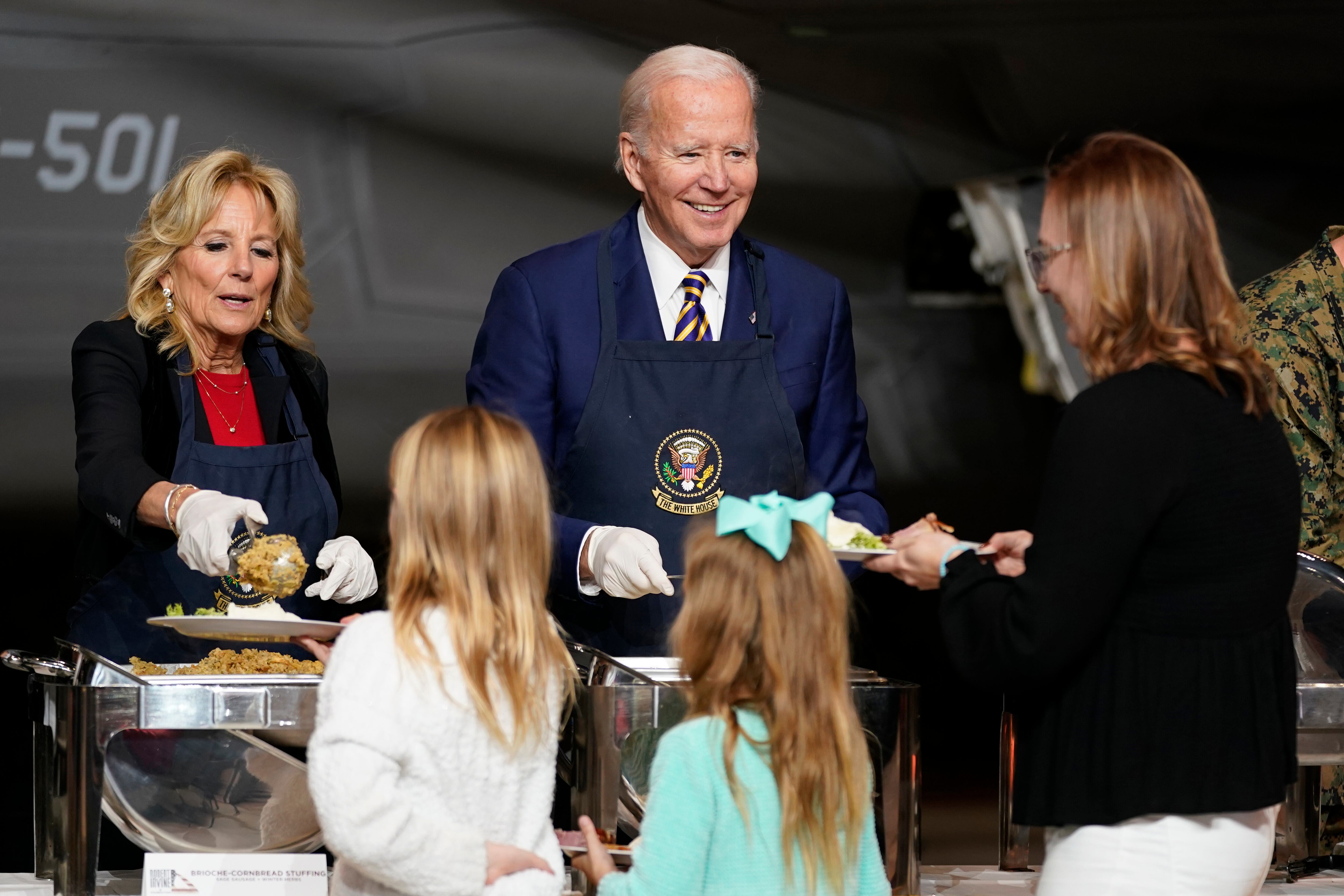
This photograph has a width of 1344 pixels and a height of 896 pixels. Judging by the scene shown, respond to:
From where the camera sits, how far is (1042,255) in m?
1.47

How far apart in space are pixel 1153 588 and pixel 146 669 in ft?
4.11

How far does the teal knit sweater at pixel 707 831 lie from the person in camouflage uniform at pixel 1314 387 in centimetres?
133

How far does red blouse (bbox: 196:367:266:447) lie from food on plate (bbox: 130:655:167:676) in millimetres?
419

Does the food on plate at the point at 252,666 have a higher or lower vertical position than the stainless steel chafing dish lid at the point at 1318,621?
lower

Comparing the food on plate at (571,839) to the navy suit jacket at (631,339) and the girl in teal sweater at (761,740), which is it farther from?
the navy suit jacket at (631,339)

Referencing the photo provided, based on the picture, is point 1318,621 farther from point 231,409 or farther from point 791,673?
point 231,409

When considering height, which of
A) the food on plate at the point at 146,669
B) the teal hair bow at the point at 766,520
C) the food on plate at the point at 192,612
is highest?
the teal hair bow at the point at 766,520

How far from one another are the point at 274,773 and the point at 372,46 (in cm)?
205

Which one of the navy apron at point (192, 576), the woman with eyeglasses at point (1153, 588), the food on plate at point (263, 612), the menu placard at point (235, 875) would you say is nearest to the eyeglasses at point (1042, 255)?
the woman with eyeglasses at point (1153, 588)

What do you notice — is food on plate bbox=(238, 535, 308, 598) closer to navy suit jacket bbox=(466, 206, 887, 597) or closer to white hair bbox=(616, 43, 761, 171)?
navy suit jacket bbox=(466, 206, 887, 597)

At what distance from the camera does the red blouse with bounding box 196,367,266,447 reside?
229 centimetres

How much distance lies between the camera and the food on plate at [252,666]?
6.02 feet

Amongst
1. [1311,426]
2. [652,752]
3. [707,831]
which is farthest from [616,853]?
[1311,426]

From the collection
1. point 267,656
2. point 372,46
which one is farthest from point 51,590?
point 267,656
